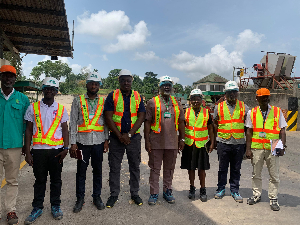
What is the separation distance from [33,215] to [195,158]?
2.67 meters

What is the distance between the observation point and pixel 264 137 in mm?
3748

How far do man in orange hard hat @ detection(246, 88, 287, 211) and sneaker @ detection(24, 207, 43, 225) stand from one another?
332cm

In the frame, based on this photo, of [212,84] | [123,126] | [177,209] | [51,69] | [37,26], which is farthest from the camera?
[51,69]

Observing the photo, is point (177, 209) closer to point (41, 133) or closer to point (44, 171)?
point (44, 171)

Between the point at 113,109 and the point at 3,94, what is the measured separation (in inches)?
61.5

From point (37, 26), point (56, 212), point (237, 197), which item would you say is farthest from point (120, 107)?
point (37, 26)

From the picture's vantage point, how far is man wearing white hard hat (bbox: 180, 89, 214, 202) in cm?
395

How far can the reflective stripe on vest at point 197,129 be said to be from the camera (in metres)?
3.95

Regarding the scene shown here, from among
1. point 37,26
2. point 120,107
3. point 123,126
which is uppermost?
point 37,26

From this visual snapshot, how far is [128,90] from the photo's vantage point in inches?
148

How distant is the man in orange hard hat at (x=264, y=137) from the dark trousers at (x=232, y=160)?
6.5 inches

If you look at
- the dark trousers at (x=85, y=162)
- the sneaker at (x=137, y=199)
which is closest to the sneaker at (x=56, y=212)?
the dark trousers at (x=85, y=162)

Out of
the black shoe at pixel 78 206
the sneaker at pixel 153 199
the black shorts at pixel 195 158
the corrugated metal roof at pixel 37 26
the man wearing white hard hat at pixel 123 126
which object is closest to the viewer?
the black shoe at pixel 78 206

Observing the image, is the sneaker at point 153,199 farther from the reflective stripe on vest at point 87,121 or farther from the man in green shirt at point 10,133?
the man in green shirt at point 10,133
